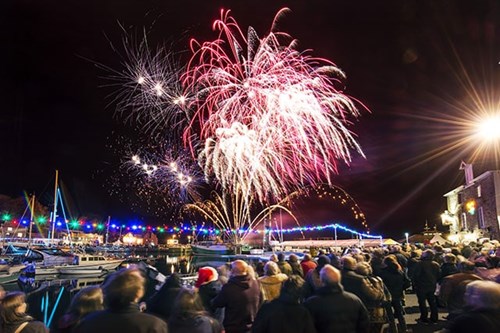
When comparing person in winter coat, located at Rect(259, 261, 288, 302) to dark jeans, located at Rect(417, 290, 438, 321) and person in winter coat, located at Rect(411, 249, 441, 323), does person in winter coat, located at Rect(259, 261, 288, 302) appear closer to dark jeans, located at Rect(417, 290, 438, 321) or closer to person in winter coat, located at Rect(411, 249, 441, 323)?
person in winter coat, located at Rect(411, 249, 441, 323)

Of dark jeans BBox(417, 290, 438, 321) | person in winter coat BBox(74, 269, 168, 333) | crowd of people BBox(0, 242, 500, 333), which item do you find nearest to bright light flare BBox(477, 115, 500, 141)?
dark jeans BBox(417, 290, 438, 321)

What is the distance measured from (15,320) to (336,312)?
12.2 ft

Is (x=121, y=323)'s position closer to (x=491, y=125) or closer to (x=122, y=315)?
(x=122, y=315)

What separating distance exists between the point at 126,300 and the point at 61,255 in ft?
152

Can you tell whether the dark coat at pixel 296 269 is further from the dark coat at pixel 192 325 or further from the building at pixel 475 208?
the building at pixel 475 208

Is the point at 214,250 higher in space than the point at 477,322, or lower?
lower

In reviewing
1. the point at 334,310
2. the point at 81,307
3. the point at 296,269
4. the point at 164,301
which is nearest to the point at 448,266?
the point at 296,269

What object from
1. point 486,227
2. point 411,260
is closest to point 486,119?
point 486,227

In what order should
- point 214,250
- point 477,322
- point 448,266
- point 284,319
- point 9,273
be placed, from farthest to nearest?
point 214,250 < point 9,273 < point 448,266 < point 284,319 < point 477,322

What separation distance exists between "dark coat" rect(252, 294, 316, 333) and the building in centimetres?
3655

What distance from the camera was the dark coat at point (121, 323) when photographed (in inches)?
124

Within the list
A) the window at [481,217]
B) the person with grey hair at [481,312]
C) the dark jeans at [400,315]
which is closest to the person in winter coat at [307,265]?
the dark jeans at [400,315]

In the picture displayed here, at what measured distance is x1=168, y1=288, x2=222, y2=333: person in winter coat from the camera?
3.90 meters

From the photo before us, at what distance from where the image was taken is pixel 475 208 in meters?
41.0
